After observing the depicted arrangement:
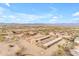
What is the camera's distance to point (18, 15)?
1.41m

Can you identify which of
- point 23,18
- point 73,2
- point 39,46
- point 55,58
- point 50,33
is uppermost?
point 73,2

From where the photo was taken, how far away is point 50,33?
1398 millimetres

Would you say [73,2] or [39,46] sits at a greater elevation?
[73,2]

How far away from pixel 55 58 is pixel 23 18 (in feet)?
1.50

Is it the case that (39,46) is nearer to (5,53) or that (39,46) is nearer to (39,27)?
(39,27)

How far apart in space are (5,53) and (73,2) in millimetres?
758

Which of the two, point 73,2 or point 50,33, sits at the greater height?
point 73,2

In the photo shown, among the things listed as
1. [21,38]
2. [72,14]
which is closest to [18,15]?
[21,38]

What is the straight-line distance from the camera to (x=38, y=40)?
1.39 m

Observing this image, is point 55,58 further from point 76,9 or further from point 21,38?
point 76,9

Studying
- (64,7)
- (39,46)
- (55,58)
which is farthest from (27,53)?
(64,7)

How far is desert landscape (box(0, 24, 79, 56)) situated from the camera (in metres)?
1.37

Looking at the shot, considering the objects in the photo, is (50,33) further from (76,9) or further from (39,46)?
(76,9)

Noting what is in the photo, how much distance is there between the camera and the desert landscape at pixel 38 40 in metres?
1.37
